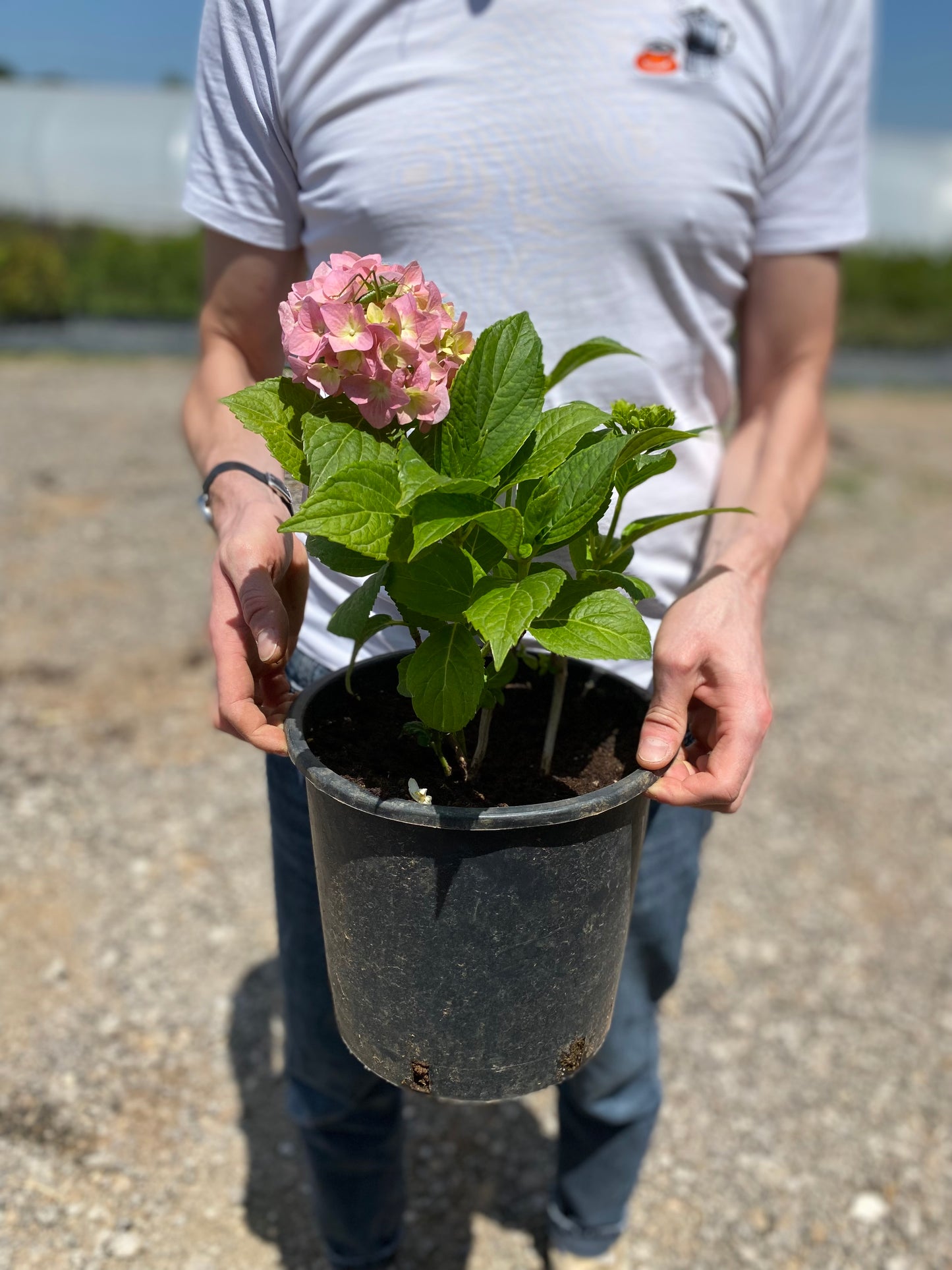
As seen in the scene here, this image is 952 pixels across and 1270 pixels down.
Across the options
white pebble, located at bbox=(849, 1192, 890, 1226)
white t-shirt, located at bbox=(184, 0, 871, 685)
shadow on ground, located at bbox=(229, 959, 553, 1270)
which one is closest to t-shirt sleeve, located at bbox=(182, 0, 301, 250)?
white t-shirt, located at bbox=(184, 0, 871, 685)

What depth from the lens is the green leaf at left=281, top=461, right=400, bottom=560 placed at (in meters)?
0.79

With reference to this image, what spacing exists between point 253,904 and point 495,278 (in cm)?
204

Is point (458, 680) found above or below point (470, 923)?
above

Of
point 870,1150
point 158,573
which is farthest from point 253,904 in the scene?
point 158,573

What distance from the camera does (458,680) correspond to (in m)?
0.92

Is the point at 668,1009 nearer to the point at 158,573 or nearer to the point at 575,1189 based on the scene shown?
the point at 575,1189

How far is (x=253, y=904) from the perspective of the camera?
112 inches

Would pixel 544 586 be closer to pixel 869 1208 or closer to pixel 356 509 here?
pixel 356 509

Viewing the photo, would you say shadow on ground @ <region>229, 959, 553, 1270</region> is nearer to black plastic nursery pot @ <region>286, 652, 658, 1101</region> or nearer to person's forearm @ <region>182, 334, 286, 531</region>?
black plastic nursery pot @ <region>286, 652, 658, 1101</region>

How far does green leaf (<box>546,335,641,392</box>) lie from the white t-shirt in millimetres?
217

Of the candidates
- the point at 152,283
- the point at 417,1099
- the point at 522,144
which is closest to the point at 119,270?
the point at 152,283

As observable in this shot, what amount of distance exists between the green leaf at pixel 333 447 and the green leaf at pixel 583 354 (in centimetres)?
27

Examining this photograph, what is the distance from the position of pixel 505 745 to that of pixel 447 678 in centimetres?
24

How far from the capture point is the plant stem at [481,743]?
1072 mm
